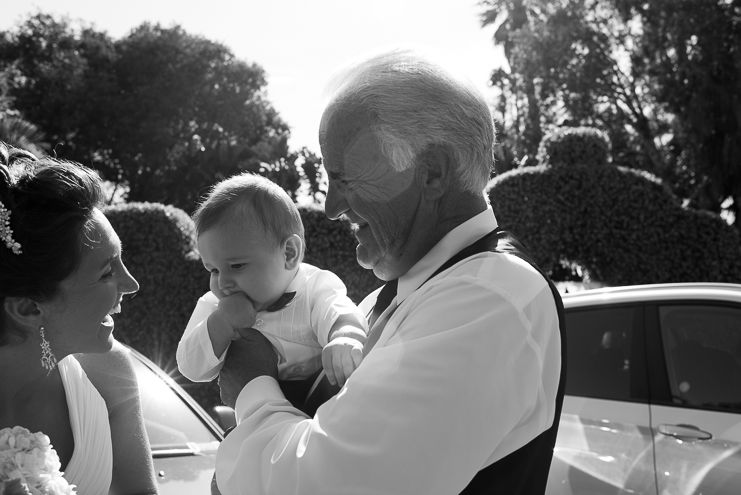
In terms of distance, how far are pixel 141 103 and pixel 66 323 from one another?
3405 cm

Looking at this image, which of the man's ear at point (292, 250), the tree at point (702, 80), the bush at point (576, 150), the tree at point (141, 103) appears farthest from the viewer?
the tree at point (141, 103)

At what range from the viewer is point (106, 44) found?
34.3 m

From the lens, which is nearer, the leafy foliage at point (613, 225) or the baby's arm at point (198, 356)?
the baby's arm at point (198, 356)

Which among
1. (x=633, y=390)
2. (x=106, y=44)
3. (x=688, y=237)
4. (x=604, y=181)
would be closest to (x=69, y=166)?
(x=633, y=390)

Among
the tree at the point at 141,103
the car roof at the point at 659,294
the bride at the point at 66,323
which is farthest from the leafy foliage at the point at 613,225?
the tree at the point at 141,103

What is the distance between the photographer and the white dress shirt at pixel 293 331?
6.51ft

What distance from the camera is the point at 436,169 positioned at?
162 centimetres

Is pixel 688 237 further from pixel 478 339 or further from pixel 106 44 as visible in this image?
pixel 106 44

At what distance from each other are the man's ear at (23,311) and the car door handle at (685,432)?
321 cm

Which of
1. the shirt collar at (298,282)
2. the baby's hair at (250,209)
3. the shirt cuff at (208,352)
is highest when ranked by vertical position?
the baby's hair at (250,209)

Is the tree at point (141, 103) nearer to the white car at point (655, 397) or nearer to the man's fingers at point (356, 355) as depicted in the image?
the white car at point (655, 397)

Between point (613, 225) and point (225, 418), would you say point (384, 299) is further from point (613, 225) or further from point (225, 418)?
point (613, 225)

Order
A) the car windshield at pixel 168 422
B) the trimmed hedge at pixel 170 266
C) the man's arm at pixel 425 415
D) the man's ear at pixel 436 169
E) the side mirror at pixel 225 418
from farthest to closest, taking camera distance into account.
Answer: the trimmed hedge at pixel 170 266 → the car windshield at pixel 168 422 → the side mirror at pixel 225 418 → the man's ear at pixel 436 169 → the man's arm at pixel 425 415

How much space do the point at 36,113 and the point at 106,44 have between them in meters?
5.30
